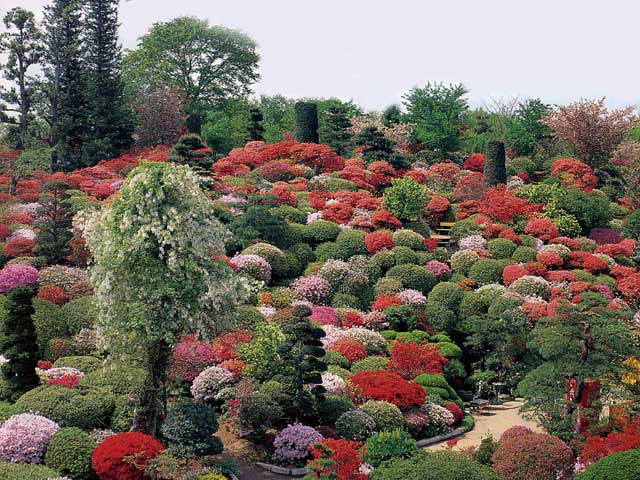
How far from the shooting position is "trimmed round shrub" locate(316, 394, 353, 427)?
1606 cm

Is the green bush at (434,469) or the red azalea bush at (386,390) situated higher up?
the red azalea bush at (386,390)

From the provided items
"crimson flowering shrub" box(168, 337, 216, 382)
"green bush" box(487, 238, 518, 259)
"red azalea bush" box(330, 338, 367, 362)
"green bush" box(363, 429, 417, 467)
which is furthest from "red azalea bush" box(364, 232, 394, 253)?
"green bush" box(363, 429, 417, 467)

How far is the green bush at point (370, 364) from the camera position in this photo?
738 inches

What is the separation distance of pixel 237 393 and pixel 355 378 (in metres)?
3.31

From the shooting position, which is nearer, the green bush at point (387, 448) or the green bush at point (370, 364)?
the green bush at point (387, 448)

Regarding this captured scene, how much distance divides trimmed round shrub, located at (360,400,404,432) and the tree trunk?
453 centimetres

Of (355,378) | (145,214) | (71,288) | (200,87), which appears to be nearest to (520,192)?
(355,378)

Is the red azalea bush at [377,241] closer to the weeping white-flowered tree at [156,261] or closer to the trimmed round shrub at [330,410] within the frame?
the trimmed round shrub at [330,410]

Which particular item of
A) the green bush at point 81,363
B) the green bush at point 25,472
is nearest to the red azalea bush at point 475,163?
Result: the green bush at point 81,363

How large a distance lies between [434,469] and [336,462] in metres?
1.68

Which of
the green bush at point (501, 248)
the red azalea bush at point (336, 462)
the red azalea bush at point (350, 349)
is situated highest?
the green bush at point (501, 248)

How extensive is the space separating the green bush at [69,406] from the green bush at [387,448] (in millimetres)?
5188

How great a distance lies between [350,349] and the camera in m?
19.3

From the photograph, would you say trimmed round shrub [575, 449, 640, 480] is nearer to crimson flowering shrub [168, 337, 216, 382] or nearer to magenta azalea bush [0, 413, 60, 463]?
crimson flowering shrub [168, 337, 216, 382]
